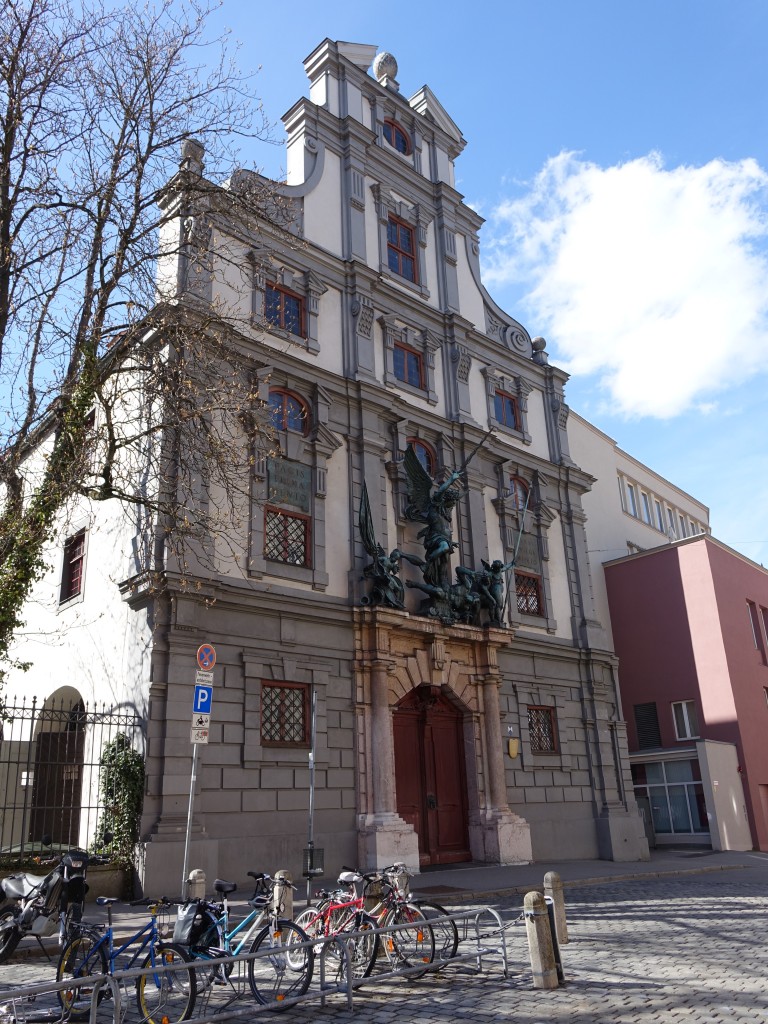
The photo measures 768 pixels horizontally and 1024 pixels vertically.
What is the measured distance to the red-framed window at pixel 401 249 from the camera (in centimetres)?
2484

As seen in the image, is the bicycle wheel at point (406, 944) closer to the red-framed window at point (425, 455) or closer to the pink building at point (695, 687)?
the red-framed window at point (425, 455)

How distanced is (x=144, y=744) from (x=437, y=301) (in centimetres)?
1559

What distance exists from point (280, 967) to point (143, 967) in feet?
4.19

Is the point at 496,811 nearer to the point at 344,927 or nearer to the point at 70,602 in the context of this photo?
the point at 70,602

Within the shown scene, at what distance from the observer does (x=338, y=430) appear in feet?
68.8

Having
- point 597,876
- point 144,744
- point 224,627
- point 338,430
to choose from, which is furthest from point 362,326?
point 597,876

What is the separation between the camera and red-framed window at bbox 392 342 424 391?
23.6 metres

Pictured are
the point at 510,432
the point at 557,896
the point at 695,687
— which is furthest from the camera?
the point at 695,687

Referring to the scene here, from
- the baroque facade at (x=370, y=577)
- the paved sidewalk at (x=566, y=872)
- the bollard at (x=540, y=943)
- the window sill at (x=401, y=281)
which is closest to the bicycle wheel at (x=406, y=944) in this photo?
the bollard at (x=540, y=943)

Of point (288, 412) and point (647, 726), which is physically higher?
point (288, 412)

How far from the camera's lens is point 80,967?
7.58m

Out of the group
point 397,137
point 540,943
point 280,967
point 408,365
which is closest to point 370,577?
point 408,365

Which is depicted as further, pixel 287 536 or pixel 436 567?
pixel 436 567

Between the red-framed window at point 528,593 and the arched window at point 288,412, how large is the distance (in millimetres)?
8107
